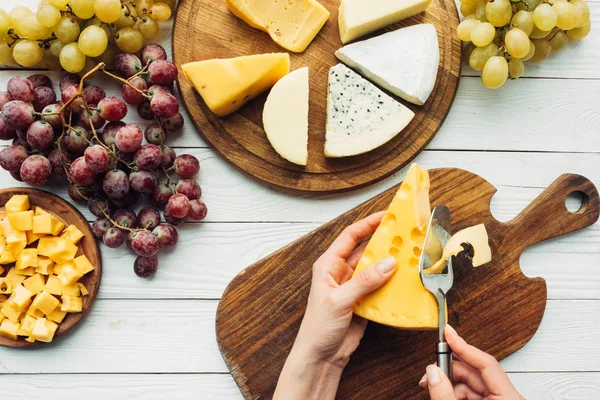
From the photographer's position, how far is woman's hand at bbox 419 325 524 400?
3.32 ft

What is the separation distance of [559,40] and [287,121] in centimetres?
72

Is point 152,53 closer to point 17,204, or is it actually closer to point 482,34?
point 17,204

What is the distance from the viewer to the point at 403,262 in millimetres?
1154

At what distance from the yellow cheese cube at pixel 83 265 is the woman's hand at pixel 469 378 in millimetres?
781

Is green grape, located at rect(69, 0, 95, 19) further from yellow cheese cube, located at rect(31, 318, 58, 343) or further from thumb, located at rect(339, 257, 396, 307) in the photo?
thumb, located at rect(339, 257, 396, 307)

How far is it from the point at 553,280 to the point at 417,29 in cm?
72

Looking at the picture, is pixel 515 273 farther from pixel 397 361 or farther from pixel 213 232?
pixel 213 232

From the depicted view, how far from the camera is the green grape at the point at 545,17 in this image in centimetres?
127

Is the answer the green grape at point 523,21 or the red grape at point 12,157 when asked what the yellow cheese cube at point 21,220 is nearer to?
the red grape at point 12,157

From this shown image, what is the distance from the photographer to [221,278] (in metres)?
1.35

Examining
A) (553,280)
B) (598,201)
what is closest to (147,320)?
(553,280)

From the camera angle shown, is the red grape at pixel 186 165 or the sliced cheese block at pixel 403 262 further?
the red grape at pixel 186 165

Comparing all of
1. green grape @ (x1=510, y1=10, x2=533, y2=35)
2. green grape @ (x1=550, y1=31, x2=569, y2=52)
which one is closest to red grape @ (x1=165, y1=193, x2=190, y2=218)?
green grape @ (x1=510, y1=10, x2=533, y2=35)

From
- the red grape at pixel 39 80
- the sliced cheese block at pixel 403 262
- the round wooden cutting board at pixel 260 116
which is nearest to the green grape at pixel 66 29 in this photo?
the red grape at pixel 39 80
